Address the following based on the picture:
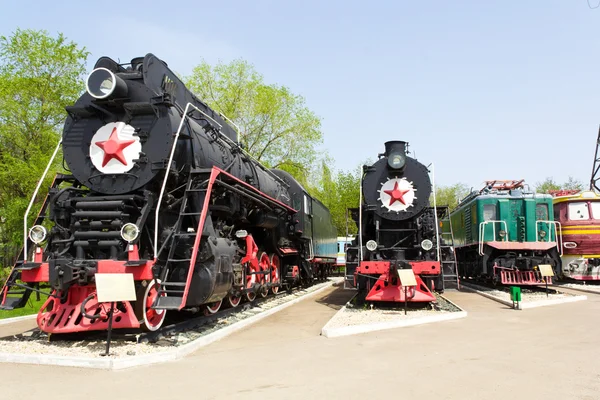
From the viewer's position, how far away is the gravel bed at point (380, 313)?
9.45m

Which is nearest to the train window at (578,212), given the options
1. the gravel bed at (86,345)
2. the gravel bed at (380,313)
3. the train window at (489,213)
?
the train window at (489,213)

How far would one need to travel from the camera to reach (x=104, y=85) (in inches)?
305

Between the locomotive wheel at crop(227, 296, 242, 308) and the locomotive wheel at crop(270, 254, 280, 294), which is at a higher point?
the locomotive wheel at crop(270, 254, 280, 294)

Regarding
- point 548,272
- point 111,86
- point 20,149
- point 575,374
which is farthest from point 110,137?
point 20,149

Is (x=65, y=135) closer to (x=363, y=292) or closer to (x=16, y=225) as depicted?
(x=363, y=292)

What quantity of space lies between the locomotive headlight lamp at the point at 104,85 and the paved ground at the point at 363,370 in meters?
4.10

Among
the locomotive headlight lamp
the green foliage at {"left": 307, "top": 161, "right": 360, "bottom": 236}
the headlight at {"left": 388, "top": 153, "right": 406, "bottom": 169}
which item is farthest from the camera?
the green foliage at {"left": 307, "top": 161, "right": 360, "bottom": 236}

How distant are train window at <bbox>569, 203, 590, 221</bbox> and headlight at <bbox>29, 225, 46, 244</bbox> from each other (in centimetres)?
1921

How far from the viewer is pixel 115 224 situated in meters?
7.32

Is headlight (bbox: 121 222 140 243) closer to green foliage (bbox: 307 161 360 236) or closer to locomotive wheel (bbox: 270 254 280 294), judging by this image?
locomotive wheel (bbox: 270 254 280 294)

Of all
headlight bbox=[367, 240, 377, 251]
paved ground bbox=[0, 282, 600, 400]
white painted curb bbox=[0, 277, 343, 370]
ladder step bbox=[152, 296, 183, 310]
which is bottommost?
paved ground bbox=[0, 282, 600, 400]

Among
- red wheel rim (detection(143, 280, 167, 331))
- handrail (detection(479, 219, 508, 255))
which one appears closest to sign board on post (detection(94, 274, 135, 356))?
red wheel rim (detection(143, 280, 167, 331))

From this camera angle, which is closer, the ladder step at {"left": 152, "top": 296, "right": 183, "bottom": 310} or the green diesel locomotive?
the ladder step at {"left": 152, "top": 296, "right": 183, "bottom": 310}

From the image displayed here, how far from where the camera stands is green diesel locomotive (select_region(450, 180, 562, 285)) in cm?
1525
